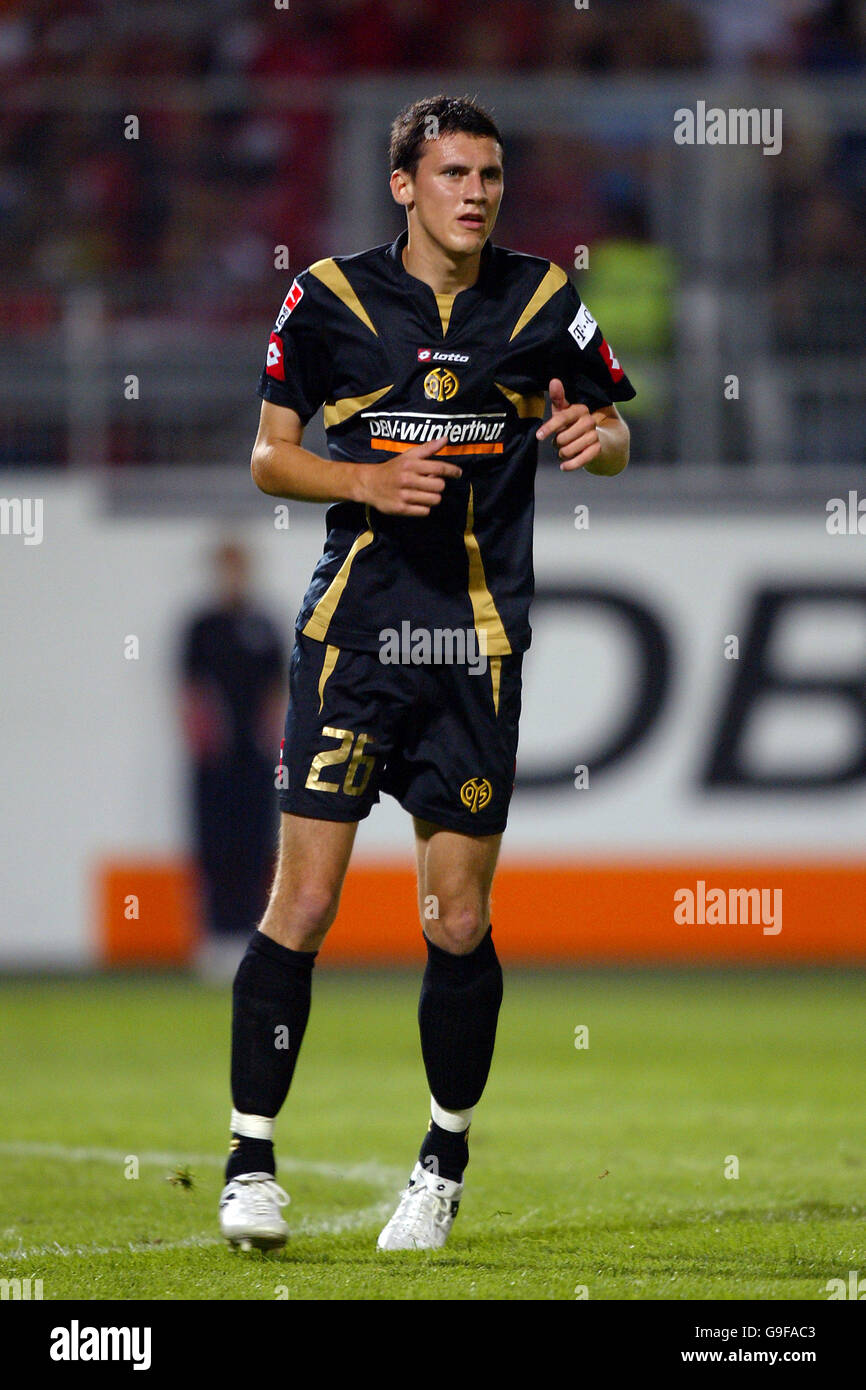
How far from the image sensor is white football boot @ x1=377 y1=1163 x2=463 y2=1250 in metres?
3.98

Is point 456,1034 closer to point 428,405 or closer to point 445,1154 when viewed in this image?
point 445,1154

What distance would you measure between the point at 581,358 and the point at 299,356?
0.63m

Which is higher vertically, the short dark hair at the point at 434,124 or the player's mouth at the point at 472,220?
the short dark hair at the point at 434,124

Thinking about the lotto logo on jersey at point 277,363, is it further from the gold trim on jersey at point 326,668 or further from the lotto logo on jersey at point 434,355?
the gold trim on jersey at point 326,668

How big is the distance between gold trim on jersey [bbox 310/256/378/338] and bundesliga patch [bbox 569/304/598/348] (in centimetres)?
45

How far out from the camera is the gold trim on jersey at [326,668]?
13.2 ft

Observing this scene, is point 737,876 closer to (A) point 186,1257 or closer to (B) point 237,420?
(B) point 237,420

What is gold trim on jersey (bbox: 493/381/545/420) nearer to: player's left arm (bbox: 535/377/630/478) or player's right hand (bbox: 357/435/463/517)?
player's left arm (bbox: 535/377/630/478)

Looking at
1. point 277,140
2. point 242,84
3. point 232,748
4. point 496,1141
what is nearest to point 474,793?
point 496,1141

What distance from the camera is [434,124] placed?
3.99 metres

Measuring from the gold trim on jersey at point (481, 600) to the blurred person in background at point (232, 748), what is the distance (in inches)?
204

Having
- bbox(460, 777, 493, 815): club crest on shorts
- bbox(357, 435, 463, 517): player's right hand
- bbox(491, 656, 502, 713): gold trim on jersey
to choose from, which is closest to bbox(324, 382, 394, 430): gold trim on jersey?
bbox(357, 435, 463, 517): player's right hand

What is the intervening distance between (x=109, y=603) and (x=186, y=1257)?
5.96 metres

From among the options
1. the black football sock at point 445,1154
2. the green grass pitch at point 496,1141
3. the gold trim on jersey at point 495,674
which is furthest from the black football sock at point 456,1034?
the gold trim on jersey at point 495,674
